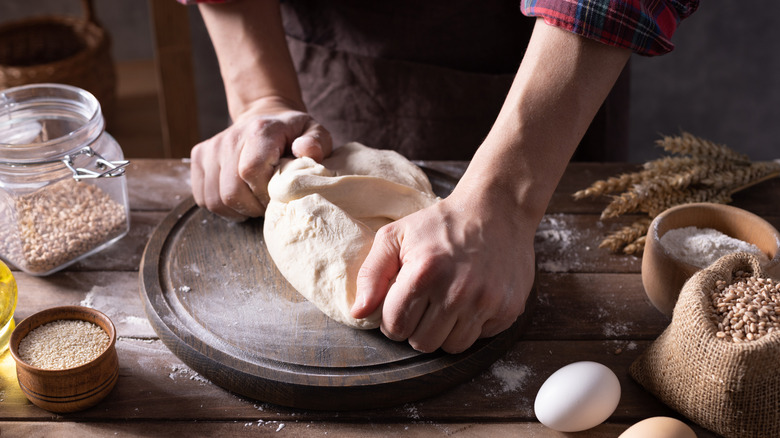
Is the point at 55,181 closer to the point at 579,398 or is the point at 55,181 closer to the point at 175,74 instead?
the point at 579,398

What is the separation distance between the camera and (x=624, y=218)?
5.32 ft

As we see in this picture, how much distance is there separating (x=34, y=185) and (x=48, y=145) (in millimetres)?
97

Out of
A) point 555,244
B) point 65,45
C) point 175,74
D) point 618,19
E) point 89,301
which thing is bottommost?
point 65,45

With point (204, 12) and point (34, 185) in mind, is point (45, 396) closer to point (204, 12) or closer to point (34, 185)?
point (34, 185)

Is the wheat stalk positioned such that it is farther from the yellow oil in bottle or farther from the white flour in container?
the yellow oil in bottle

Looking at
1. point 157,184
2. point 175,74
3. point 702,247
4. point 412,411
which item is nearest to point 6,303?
point 157,184

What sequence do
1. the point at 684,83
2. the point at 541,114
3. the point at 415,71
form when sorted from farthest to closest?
the point at 684,83 → the point at 415,71 → the point at 541,114

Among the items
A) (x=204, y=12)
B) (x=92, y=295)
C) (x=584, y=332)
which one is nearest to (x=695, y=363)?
(x=584, y=332)

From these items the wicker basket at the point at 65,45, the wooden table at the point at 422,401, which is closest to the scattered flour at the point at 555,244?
the wooden table at the point at 422,401

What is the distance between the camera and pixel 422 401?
1.16 m

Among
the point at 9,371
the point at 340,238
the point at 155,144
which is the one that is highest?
the point at 340,238

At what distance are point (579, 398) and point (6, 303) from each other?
100cm

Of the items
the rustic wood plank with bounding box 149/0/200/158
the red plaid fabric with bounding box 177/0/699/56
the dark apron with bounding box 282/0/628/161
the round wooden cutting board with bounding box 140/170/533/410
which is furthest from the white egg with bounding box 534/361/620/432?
the rustic wood plank with bounding box 149/0/200/158

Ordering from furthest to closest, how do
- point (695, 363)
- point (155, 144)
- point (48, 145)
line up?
1. point (155, 144)
2. point (48, 145)
3. point (695, 363)
